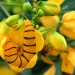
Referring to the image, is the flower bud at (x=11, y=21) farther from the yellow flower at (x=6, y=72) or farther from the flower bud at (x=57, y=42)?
the yellow flower at (x=6, y=72)

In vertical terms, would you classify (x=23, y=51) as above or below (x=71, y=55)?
above

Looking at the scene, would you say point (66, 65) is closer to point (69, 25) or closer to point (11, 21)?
point (69, 25)

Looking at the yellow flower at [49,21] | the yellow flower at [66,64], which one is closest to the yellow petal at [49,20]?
the yellow flower at [49,21]

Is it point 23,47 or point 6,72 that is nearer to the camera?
point 23,47

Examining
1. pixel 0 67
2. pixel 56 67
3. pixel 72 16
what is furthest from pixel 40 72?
pixel 72 16

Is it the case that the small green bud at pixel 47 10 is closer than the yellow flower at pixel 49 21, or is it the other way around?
the small green bud at pixel 47 10

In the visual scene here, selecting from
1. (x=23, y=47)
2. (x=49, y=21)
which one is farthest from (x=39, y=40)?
(x=49, y=21)

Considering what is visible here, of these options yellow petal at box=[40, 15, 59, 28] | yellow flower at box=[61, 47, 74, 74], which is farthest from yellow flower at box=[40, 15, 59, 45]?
yellow flower at box=[61, 47, 74, 74]
